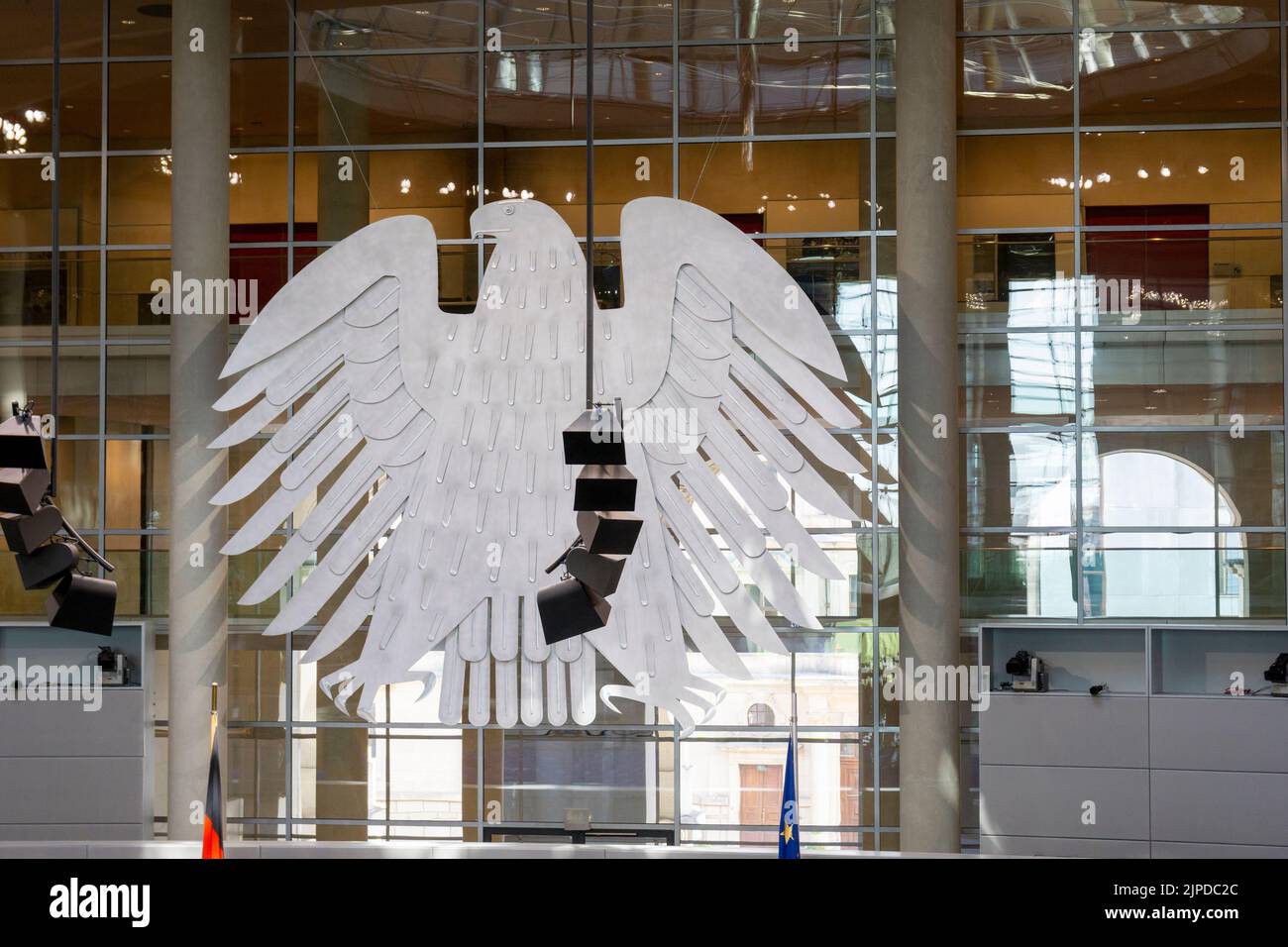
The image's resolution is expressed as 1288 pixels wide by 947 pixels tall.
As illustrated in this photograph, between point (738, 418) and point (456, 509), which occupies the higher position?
point (738, 418)

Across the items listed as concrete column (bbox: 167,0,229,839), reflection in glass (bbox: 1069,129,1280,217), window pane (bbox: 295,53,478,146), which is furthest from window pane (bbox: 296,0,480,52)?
reflection in glass (bbox: 1069,129,1280,217)

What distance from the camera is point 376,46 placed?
35.9 feet

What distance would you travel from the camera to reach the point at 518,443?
30.1 ft

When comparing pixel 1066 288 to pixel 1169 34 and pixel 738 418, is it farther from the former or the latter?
pixel 738 418

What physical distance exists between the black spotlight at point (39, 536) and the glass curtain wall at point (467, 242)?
11.1 ft

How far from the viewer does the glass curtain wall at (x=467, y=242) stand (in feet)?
34.1

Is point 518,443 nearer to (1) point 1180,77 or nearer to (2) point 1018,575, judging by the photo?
(2) point 1018,575

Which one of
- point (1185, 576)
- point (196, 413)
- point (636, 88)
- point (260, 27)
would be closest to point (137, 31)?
point (260, 27)

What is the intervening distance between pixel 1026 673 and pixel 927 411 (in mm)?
2144

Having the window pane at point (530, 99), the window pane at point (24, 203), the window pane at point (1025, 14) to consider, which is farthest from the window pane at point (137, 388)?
the window pane at point (1025, 14)

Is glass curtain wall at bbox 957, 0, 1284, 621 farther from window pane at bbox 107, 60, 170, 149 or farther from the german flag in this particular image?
window pane at bbox 107, 60, 170, 149
